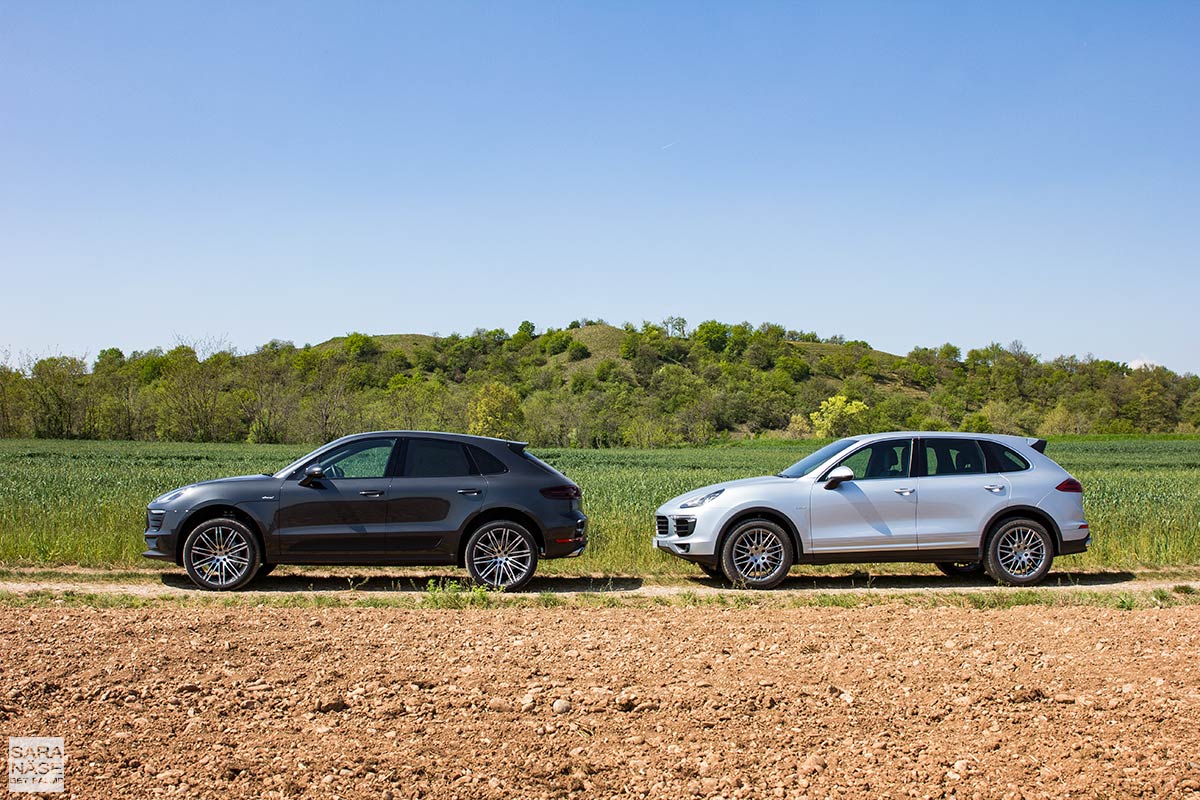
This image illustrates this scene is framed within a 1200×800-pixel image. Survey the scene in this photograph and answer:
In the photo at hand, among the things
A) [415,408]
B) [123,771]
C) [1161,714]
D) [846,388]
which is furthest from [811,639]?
[846,388]

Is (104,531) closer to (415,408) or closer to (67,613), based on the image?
(67,613)

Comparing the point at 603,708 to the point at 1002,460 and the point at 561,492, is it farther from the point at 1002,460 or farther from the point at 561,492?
the point at 1002,460

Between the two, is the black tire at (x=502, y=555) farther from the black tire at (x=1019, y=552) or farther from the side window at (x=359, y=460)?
the black tire at (x=1019, y=552)

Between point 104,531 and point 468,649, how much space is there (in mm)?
9367

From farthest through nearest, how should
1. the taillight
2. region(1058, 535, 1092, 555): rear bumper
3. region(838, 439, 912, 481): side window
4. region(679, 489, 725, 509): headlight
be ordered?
region(1058, 535, 1092, 555): rear bumper → region(838, 439, 912, 481): side window → region(679, 489, 725, 509): headlight → the taillight

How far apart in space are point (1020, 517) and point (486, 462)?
646 centimetres

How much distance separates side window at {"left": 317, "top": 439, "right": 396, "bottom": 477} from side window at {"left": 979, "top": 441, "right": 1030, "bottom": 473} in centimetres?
719

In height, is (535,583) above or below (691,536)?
below

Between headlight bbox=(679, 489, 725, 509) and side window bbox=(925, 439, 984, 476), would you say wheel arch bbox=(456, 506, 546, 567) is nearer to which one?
headlight bbox=(679, 489, 725, 509)

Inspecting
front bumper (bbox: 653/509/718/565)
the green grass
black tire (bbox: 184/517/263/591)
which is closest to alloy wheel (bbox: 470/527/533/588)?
the green grass

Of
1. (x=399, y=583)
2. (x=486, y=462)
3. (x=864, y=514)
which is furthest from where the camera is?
(x=399, y=583)

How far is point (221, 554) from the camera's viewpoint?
35.2 ft

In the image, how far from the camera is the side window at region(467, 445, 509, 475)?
10883 mm

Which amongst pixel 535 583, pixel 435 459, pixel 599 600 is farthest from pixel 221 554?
pixel 599 600
